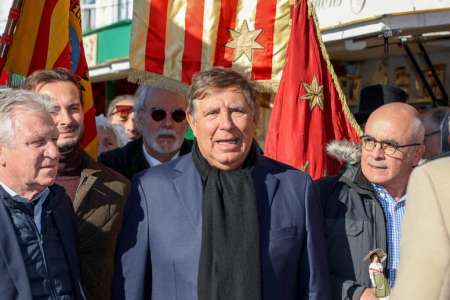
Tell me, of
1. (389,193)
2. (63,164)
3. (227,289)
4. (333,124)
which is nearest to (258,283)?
(227,289)

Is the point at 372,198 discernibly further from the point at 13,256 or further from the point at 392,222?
the point at 13,256

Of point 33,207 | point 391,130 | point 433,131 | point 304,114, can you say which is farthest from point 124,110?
point 33,207

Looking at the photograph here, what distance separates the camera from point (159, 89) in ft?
20.7

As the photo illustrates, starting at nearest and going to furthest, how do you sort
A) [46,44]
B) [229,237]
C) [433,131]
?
1. [229,237]
2. [433,131]
3. [46,44]

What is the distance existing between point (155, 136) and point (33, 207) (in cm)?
235

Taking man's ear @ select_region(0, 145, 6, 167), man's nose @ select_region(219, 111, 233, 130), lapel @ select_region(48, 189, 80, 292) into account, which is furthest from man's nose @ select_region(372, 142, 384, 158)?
man's ear @ select_region(0, 145, 6, 167)

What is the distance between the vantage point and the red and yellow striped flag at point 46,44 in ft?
Answer: 20.0

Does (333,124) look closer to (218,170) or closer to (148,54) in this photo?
(148,54)

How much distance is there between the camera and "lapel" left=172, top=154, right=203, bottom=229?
3969 millimetres

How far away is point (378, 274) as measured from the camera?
161 inches

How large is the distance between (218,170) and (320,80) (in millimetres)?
2310

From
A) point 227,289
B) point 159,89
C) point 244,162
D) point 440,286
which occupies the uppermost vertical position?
point 159,89

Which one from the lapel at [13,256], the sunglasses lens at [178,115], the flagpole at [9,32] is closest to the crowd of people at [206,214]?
the lapel at [13,256]

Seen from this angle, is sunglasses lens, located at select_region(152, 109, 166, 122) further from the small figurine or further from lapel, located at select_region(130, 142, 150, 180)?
the small figurine
